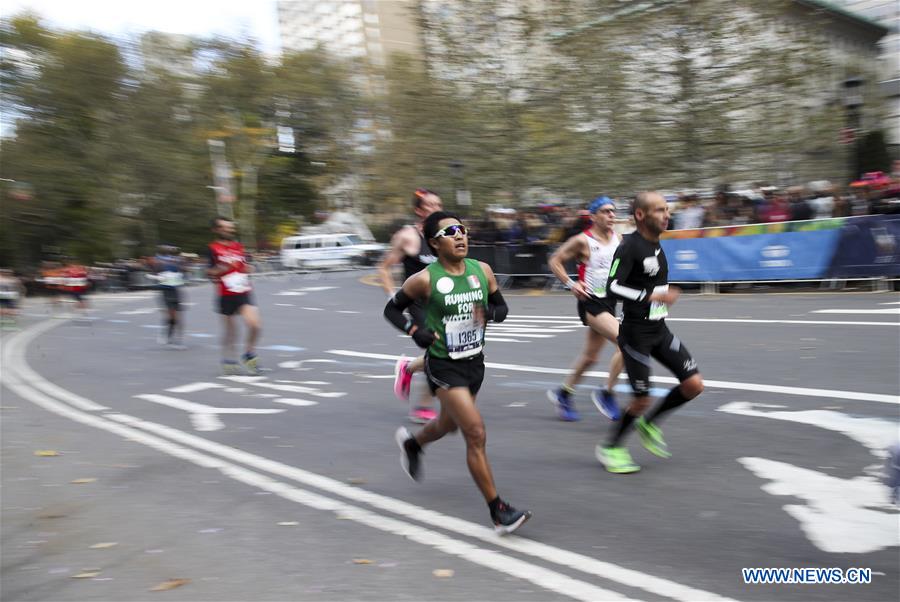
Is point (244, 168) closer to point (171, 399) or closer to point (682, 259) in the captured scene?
point (682, 259)

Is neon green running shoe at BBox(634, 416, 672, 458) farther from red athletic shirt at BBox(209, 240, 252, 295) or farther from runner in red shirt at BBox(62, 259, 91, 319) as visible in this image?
runner in red shirt at BBox(62, 259, 91, 319)

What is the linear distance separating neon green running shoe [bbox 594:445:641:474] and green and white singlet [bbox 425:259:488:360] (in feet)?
4.58

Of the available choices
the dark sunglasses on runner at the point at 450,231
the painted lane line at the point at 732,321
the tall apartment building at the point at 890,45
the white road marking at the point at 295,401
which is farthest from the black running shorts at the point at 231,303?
the tall apartment building at the point at 890,45

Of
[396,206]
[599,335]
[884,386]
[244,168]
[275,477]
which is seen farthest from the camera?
[244,168]

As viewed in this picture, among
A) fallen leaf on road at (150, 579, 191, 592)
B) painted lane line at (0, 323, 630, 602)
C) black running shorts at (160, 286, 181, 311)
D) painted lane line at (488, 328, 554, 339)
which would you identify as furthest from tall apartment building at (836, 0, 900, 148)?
fallen leaf on road at (150, 579, 191, 592)

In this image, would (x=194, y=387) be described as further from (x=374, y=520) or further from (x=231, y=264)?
(x=374, y=520)

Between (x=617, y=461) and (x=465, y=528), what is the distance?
132cm

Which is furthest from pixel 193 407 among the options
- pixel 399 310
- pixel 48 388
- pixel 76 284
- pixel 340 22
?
pixel 340 22

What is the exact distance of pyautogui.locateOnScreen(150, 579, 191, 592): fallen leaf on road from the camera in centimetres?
418

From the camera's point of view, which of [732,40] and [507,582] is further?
[732,40]

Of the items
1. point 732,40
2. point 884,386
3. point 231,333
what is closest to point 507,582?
point 884,386

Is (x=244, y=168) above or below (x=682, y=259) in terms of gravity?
above

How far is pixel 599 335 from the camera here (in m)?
6.96

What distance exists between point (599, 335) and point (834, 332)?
517 cm
